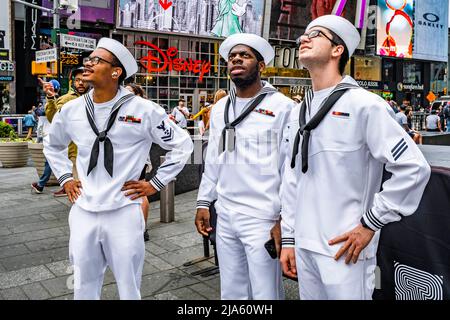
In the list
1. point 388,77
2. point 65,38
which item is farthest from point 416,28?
point 65,38

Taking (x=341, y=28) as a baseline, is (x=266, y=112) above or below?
below

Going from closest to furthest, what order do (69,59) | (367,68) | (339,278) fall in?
(339,278) → (69,59) → (367,68)

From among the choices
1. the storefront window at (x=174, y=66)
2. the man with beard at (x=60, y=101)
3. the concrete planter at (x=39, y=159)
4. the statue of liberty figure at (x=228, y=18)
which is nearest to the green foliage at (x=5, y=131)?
the concrete planter at (x=39, y=159)

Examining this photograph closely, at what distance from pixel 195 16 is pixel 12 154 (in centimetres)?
2079

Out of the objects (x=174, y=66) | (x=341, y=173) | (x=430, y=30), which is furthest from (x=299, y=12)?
(x=341, y=173)

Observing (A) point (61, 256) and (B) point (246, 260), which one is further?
(A) point (61, 256)

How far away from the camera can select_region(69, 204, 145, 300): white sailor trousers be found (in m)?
3.12

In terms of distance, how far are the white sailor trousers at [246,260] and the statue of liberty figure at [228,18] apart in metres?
31.1

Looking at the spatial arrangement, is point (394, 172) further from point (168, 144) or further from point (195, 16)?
point (195, 16)

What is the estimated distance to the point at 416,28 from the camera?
5025cm

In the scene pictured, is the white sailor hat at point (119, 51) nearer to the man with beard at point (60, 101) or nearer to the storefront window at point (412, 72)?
the man with beard at point (60, 101)

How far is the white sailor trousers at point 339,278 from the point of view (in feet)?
7.87

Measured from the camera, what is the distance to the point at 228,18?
33.1m

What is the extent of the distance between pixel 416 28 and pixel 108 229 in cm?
5339
